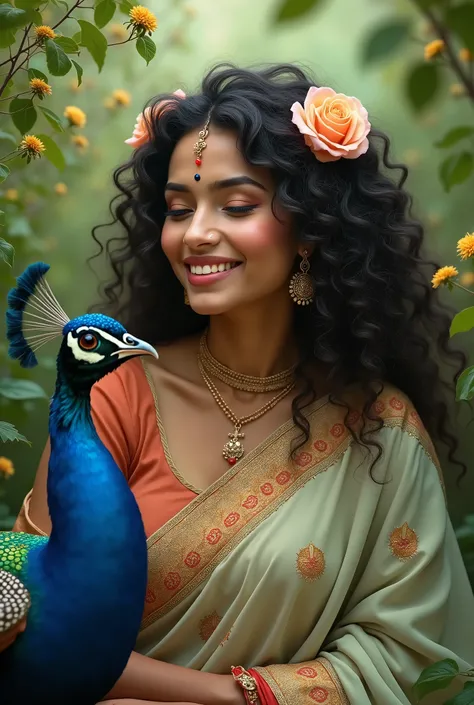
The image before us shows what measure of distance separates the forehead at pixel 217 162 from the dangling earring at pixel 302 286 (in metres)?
0.17

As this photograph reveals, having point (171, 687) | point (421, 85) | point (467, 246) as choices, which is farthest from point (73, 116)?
point (421, 85)

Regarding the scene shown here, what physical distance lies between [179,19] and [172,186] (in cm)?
80

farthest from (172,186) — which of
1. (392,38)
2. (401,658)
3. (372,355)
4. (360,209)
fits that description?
(392,38)

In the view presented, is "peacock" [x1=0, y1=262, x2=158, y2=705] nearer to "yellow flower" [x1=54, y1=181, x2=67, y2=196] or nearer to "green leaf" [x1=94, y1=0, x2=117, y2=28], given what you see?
"green leaf" [x1=94, y1=0, x2=117, y2=28]

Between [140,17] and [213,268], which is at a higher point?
[140,17]

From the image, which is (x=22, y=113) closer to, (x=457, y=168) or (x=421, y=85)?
(x=457, y=168)

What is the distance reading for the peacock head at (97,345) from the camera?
116 centimetres

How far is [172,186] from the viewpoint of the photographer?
1.64 meters

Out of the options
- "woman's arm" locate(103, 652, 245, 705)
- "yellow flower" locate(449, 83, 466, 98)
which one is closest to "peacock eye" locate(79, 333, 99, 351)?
"woman's arm" locate(103, 652, 245, 705)

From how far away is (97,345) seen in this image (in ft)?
3.81

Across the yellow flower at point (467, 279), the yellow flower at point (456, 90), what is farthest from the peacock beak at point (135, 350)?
the yellow flower at point (456, 90)

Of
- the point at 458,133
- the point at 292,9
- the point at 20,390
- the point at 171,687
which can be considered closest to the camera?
the point at 292,9

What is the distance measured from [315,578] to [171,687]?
1.00ft

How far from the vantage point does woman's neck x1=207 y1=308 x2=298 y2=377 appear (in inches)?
68.2
